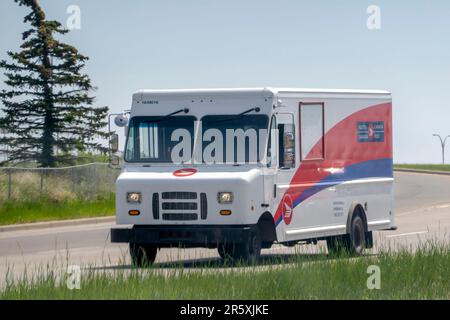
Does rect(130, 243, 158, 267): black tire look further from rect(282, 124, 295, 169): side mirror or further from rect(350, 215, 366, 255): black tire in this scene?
rect(350, 215, 366, 255): black tire

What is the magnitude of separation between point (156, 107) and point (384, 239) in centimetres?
785

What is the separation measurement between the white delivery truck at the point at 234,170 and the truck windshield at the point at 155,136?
0.02 metres

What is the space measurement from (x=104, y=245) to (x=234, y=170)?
20.6ft

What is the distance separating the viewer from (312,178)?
71.5ft

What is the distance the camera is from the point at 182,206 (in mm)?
20250

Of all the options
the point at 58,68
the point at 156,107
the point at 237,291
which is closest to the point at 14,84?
the point at 58,68

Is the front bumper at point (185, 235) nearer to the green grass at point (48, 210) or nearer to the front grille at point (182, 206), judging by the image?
the front grille at point (182, 206)

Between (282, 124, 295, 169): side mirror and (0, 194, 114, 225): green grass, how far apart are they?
15.2 meters

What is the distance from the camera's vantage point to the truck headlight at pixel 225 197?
2005 cm

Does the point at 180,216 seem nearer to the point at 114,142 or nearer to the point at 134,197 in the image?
the point at 134,197

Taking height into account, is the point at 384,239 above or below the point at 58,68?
below

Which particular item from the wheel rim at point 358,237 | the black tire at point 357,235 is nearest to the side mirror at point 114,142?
the black tire at point 357,235

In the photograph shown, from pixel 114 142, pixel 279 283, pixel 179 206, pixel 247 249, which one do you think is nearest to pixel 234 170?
pixel 179 206
